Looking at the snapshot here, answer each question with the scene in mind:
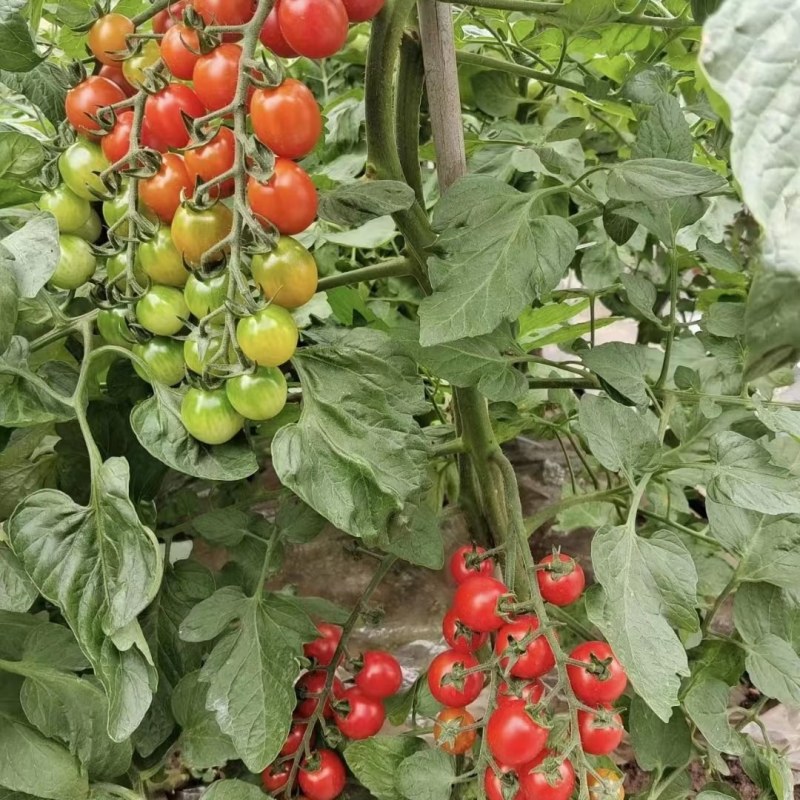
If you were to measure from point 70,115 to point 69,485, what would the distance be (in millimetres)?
306

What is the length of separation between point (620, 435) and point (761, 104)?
354 millimetres

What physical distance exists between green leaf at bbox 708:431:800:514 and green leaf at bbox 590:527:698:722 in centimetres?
5

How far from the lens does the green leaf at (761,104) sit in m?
0.20

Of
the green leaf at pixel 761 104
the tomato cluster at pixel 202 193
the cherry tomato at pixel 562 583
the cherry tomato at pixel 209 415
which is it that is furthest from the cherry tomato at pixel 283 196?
the cherry tomato at pixel 562 583

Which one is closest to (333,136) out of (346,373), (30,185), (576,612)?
(30,185)

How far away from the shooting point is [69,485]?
1.95 ft

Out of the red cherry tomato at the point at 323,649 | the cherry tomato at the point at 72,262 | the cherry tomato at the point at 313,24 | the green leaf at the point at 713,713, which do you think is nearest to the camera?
the cherry tomato at the point at 313,24

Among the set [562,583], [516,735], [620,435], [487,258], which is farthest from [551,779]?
[487,258]

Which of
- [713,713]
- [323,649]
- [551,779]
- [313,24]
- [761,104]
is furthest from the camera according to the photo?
[323,649]

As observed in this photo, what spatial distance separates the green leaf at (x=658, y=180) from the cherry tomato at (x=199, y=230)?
275mm

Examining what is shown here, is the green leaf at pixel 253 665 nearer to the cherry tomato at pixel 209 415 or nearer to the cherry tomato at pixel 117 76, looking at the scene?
the cherry tomato at pixel 209 415

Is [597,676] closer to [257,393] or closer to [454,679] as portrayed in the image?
[454,679]

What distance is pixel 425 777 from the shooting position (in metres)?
0.53

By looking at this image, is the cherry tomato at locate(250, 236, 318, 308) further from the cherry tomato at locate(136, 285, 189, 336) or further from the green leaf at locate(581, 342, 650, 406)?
the green leaf at locate(581, 342, 650, 406)
